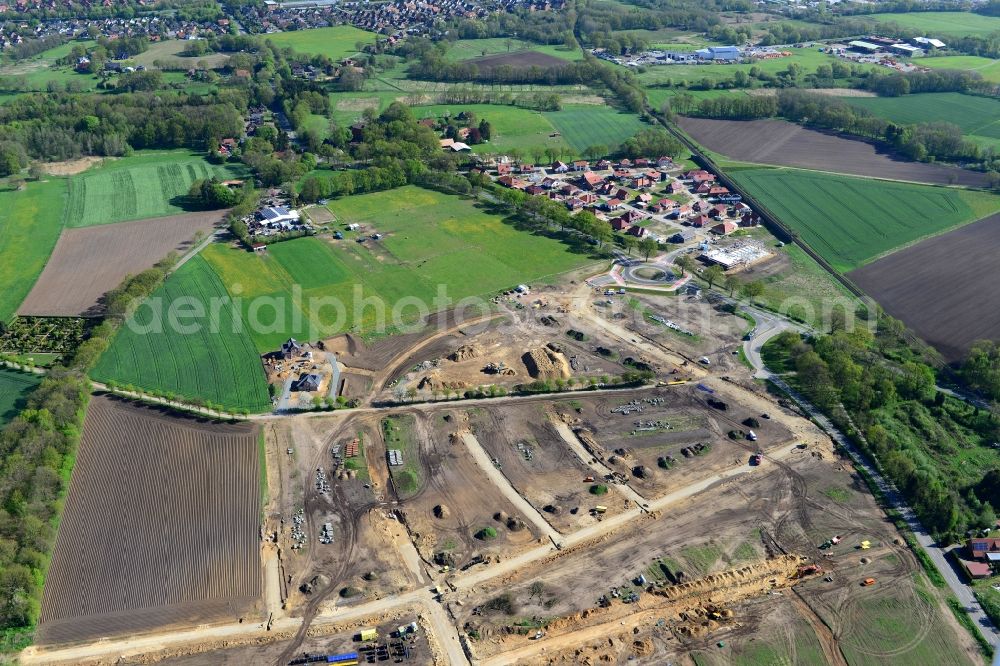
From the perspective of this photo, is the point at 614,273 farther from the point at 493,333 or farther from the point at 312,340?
the point at 312,340

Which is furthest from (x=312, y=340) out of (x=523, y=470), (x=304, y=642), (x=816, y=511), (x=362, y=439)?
(x=816, y=511)

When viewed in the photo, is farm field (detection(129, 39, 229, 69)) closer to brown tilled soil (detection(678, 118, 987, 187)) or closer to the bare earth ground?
the bare earth ground

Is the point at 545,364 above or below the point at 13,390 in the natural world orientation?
above

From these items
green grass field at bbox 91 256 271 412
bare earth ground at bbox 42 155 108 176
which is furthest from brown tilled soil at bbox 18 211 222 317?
bare earth ground at bbox 42 155 108 176

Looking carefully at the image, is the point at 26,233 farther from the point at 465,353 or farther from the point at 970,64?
the point at 970,64

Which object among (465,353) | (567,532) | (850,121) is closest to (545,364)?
(465,353)
